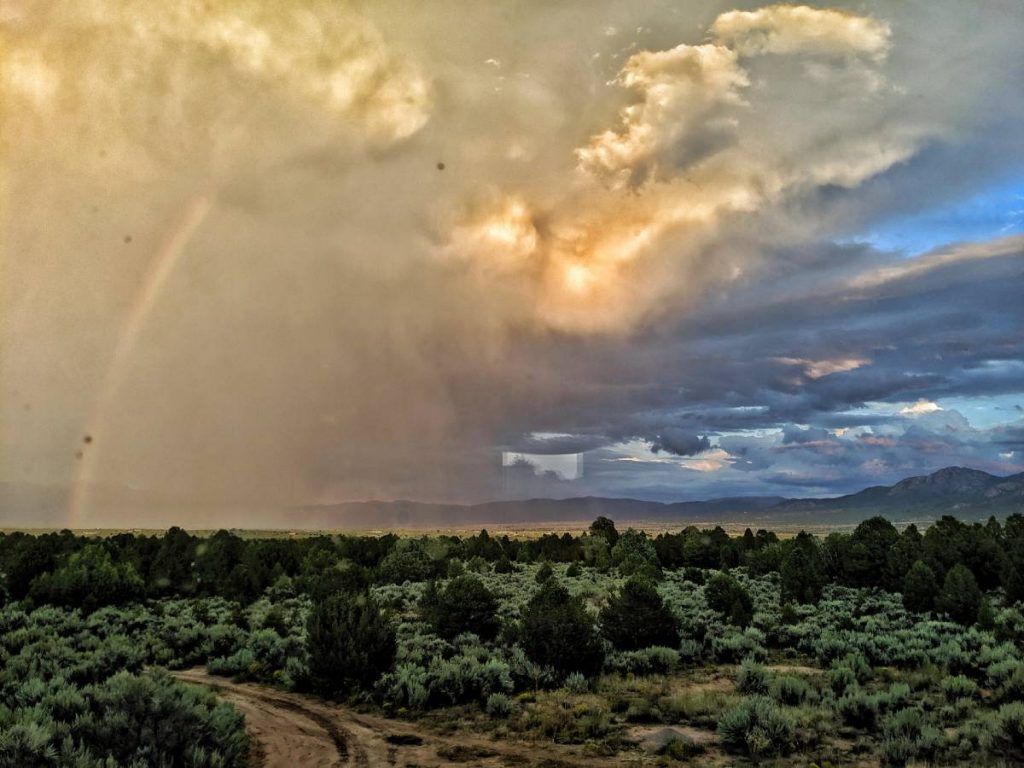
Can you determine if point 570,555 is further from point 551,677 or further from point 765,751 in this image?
point 765,751

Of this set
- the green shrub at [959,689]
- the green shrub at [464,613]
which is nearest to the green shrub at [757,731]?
the green shrub at [959,689]

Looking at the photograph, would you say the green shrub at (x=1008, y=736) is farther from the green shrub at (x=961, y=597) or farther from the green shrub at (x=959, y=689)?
the green shrub at (x=961, y=597)

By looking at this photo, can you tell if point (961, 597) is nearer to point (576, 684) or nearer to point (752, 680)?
Answer: point (752, 680)

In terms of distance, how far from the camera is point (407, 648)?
2377 centimetres

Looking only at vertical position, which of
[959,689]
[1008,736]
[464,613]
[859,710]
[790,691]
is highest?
[1008,736]

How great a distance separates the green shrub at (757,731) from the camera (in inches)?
510

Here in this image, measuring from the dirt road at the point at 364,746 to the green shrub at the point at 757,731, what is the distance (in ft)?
8.45

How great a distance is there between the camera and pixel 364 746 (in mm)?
14195

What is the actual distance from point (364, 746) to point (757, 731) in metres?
8.37

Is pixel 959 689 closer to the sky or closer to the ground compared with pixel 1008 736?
closer to the ground

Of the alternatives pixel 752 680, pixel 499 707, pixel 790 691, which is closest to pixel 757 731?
pixel 790 691

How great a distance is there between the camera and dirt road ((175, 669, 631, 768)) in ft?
42.7

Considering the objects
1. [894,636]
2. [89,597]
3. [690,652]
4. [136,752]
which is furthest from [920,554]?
[89,597]

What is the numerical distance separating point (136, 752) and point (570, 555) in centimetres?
6060
